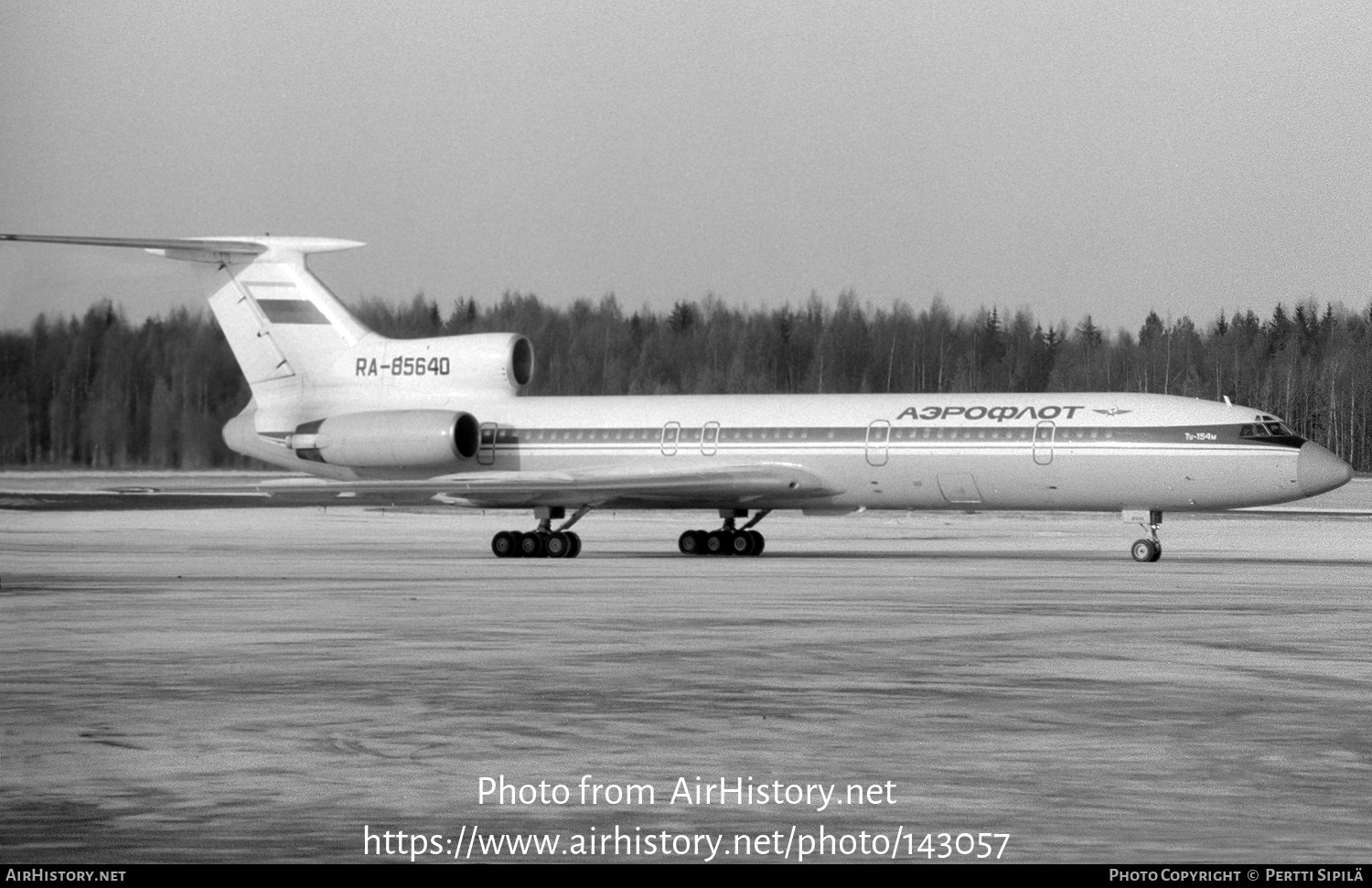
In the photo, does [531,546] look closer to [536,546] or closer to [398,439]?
[536,546]

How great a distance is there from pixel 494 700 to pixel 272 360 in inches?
1046

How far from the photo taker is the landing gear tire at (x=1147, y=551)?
98.9ft

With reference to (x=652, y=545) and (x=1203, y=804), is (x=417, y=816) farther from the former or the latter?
(x=652, y=545)

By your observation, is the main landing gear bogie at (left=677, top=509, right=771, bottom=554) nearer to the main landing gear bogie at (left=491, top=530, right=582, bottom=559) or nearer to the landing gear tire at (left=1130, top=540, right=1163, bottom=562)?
the main landing gear bogie at (left=491, top=530, right=582, bottom=559)

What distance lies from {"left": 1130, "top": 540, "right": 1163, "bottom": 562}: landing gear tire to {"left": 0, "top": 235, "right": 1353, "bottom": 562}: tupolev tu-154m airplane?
34 mm

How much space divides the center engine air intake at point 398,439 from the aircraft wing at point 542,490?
112 centimetres

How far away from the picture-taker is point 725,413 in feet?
114

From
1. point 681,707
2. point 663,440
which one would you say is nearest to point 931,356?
point 663,440

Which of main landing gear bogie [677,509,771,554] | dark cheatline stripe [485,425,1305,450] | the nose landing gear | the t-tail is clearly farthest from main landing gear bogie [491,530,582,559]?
the nose landing gear

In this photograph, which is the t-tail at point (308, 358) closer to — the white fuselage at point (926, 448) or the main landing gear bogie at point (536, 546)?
the white fuselage at point (926, 448)

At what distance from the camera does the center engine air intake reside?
35031 mm

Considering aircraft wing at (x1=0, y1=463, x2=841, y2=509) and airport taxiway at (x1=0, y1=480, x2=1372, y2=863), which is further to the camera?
aircraft wing at (x1=0, y1=463, x2=841, y2=509)
